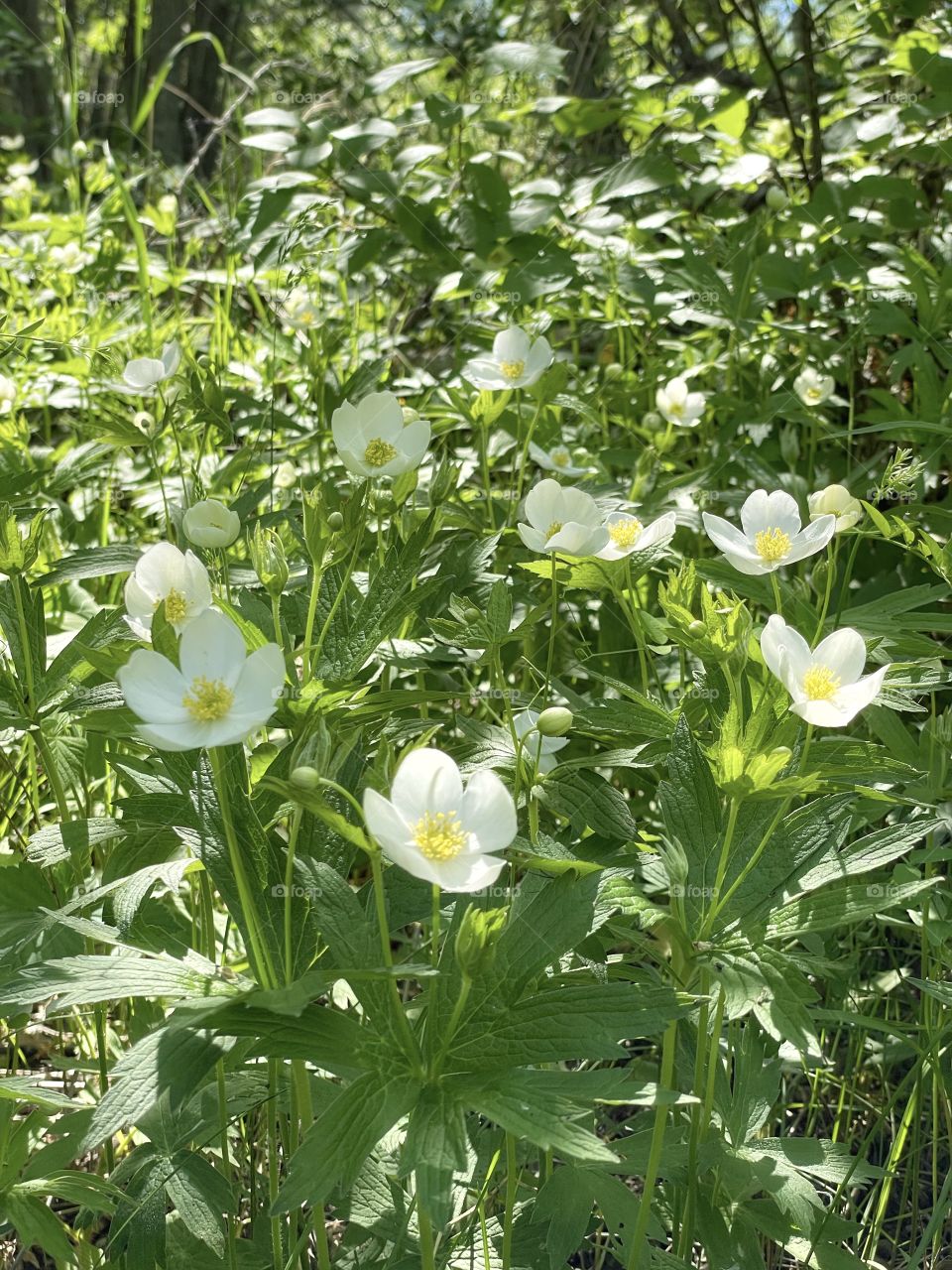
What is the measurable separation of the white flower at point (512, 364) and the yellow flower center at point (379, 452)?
36 cm

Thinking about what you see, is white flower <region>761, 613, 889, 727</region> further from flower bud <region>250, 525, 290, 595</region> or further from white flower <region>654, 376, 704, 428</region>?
white flower <region>654, 376, 704, 428</region>

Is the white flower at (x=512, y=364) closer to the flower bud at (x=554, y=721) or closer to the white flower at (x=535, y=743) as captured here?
the white flower at (x=535, y=743)

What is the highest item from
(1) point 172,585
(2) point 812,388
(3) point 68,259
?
(1) point 172,585

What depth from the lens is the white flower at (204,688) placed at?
0.79 meters

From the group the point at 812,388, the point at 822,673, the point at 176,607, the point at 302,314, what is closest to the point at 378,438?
the point at 176,607

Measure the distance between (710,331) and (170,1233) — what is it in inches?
66.7

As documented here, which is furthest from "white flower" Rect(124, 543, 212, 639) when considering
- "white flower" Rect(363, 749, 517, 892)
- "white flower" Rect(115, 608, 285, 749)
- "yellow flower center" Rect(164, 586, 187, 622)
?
"white flower" Rect(363, 749, 517, 892)

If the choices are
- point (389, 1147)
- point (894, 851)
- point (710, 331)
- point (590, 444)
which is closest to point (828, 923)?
point (894, 851)

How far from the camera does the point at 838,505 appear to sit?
1.19m

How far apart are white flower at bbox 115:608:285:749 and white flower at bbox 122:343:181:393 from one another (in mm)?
743

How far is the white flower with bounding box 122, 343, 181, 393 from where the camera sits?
1487 mm

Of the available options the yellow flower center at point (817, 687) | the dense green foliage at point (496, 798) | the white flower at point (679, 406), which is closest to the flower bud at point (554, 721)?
the dense green foliage at point (496, 798)

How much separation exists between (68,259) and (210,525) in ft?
5.25

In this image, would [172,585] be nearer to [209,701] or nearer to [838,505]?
[209,701]
